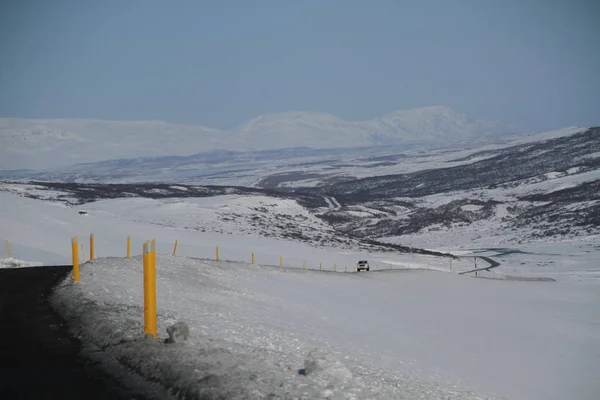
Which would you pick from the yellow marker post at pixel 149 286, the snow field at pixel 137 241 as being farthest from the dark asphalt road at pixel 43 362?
the snow field at pixel 137 241

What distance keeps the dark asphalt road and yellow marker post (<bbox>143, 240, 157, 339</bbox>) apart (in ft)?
2.71

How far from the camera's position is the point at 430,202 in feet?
476

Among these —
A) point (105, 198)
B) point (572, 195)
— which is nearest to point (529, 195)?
point (572, 195)

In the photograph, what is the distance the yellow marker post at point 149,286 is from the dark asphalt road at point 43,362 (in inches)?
32.6

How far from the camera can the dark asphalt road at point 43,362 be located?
18.1 feet

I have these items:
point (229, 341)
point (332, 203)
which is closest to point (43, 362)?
point (229, 341)

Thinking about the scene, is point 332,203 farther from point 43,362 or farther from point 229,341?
point 43,362

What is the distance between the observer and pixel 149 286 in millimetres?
7141

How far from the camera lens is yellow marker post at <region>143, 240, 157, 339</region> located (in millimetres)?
7086

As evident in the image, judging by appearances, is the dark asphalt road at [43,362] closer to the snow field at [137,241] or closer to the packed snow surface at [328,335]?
the packed snow surface at [328,335]

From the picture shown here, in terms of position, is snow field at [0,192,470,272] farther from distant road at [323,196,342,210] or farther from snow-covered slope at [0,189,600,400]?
distant road at [323,196,342,210]

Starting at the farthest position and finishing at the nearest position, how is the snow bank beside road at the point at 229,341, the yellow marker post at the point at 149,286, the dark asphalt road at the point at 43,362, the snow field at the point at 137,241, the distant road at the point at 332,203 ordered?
the distant road at the point at 332,203, the snow field at the point at 137,241, the yellow marker post at the point at 149,286, the snow bank beside road at the point at 229,341, the dark asphalt road at the point at 43,362

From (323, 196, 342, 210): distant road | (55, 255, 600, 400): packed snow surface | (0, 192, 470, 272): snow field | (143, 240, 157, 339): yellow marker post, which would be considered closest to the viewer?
(55, 255, 600, 400): packed snow surface

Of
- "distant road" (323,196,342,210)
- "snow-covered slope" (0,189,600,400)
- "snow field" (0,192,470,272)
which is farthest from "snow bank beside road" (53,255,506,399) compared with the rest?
"distant road" (323,196,342,210)
